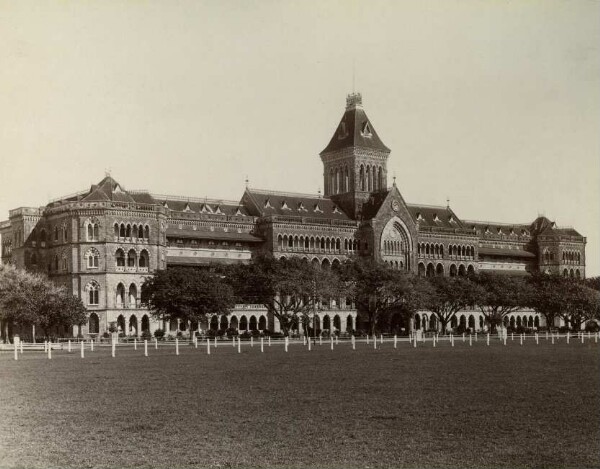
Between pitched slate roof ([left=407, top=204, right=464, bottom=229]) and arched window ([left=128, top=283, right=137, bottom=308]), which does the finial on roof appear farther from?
arched window ([left=128, top=283, right=137, bottom=308])

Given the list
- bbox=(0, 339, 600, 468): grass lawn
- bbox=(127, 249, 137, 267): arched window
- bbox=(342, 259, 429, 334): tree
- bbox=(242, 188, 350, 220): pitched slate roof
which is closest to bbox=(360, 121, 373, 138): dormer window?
bbox=(242, 188, 350, 220): pitched slate roof

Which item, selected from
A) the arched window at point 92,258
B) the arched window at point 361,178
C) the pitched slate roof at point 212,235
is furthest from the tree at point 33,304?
the arched window at point 361,178

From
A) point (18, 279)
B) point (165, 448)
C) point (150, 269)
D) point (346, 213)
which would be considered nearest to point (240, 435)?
point (165, 448)

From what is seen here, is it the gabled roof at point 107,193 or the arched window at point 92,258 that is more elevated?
the gabled roof at point 107,193

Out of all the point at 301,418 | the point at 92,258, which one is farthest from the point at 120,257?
the point at 301,418

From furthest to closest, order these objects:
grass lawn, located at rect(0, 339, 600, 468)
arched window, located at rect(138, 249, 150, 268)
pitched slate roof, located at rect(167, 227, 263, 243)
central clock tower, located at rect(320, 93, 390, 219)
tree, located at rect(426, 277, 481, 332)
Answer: central clock tower, located at rect(320, 93, 390, 219) < pitched slate roof, located at rect(167, 227, 263, 243) < tree, located at rect(426, 277, 481, 332) < arched window, located at rect(138, 249, 150, 268) < grass lawn, located at rect(0, 339, 600, 468)

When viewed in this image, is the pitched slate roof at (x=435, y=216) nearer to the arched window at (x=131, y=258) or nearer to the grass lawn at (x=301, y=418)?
the arched window at (x=131, y=258)

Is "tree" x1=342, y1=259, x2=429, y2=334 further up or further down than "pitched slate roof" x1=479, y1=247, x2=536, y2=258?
further down
